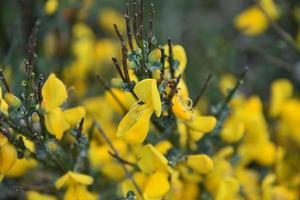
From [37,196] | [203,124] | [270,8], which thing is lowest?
[37,196]

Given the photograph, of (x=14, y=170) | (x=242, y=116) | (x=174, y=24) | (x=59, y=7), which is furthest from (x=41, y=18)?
(x=174, y=24)

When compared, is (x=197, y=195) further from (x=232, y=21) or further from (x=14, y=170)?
(x=232, y=21)

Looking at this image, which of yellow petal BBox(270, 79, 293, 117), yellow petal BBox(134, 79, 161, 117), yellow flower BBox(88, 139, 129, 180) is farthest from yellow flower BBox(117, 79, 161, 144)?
yellow petal BBox(270, 79, 293, 117)

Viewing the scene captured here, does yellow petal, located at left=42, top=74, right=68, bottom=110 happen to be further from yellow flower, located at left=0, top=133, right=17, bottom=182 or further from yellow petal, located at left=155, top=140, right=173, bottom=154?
yellow petal, located at left=155, top=140, right=173, bottom=154

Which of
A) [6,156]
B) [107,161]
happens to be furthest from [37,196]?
[6,156]

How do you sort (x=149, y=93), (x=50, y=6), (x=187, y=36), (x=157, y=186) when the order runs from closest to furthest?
1. (x=149, y=93)
2. (x=157, y=186)
3. (x=50, y=6)
4. (x=187, y=36)

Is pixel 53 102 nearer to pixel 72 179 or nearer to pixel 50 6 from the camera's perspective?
pixel 72 179

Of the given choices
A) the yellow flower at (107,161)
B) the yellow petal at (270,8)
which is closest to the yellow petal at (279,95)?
the yellow petal at (270,8)
